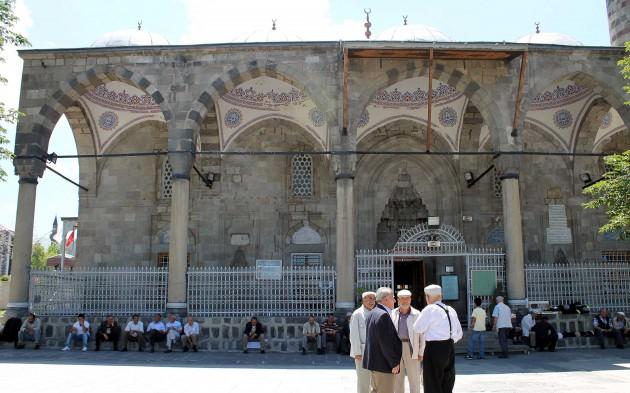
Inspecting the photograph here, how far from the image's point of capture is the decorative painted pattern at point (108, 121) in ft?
50.1

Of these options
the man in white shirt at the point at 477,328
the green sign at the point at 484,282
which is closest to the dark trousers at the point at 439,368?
the man in white shirt at the point at 477,328

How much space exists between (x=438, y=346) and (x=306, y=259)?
10293 mm

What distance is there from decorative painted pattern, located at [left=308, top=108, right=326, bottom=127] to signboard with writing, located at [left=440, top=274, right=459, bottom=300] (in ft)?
16.4

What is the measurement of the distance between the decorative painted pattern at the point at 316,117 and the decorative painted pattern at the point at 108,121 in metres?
5.14

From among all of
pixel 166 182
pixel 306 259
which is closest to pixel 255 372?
pixel 306 259

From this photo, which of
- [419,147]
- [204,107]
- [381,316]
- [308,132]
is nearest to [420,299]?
[419,147]

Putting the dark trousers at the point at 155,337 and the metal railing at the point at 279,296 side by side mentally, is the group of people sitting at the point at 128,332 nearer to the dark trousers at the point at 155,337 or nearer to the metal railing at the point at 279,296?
the dark trousers at the point at 155,337

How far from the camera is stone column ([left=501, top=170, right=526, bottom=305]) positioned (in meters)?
11.9

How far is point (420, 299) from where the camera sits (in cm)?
1530

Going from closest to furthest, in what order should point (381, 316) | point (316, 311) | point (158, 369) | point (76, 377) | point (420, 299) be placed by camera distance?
point (381, 316)
point (76, 377)
point (158, 369)
point (316, 311)
point (420, 299)

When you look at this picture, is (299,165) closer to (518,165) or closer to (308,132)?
(308,132)

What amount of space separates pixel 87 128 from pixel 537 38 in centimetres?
1282

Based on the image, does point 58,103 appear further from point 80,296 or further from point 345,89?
point 345,89

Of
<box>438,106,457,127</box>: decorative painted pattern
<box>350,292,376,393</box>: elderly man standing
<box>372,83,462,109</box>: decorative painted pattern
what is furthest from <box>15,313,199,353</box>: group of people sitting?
<box>438,106,457,127</box>: decorative painted pattern
